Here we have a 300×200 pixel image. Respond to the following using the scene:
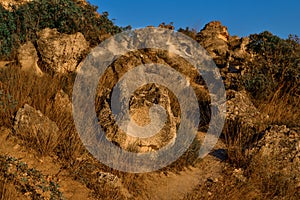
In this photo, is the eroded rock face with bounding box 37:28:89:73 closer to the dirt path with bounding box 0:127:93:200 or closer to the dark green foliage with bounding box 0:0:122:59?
the dark green foliage with bounding box 0:0:122:59

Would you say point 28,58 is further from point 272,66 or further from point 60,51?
point 272,66

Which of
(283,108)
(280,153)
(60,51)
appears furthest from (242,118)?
(60,51)

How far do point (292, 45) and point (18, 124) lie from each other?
305 inches

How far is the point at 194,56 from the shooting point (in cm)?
900

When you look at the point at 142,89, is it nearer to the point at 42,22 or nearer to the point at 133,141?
the point at 133,141

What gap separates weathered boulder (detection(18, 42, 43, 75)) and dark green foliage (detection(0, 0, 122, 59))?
0.58 meters

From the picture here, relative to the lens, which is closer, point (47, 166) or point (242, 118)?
point (47, 166)

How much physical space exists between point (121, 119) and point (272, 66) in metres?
5.34

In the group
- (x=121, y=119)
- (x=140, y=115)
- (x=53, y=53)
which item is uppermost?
(x=53, y=53)

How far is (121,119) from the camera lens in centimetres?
498

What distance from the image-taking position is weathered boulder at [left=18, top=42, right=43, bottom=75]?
6.64 metres

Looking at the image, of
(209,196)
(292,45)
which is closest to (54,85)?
(209,196)

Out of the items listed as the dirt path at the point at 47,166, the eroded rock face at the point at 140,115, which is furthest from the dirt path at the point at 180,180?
the dirt path at the point at 47,166

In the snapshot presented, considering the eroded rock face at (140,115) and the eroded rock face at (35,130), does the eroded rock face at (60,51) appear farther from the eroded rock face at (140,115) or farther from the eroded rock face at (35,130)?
the eroded rock face at (35,130)
